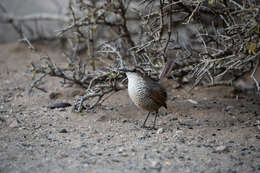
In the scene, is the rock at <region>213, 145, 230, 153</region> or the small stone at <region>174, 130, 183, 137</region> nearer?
the rock at <region>213, 145, 230, 153</region>

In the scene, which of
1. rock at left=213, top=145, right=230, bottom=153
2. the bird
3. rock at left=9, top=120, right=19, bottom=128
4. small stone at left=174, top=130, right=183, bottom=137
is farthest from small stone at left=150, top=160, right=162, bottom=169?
rock at left=9, top=120, right=19, bottom=128

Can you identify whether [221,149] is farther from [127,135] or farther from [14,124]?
[14,124]

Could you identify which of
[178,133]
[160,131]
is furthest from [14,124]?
[178,133]

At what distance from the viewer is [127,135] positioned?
4.57 meters

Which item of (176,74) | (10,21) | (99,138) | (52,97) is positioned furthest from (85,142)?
(10,21)

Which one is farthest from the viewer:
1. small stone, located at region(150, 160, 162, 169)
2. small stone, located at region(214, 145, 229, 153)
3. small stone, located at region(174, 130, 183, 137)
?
small stone, located at region(174, 130, 183, 137)

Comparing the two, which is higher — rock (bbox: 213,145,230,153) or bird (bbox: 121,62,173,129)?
bird (bbox: 121,62,173,129)

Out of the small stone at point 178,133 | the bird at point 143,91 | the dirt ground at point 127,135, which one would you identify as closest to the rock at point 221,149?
the dirt ground at point 127,135

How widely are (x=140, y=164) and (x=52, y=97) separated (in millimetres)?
2982

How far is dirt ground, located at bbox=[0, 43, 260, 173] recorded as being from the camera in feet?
12.0

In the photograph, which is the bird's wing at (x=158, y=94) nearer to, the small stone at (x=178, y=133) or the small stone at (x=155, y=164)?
the small stone at (x=178, y=133)

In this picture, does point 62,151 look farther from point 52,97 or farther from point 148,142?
point 52,97

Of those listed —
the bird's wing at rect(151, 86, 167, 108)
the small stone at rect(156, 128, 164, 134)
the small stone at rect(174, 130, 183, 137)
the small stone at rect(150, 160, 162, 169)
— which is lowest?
the small stone at rect(150, 160, 162, 169)

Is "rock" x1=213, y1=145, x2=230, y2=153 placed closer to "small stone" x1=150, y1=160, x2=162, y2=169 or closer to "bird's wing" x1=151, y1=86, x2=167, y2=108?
"small stone" x1=150, y1=160, x2=162, y2=169
